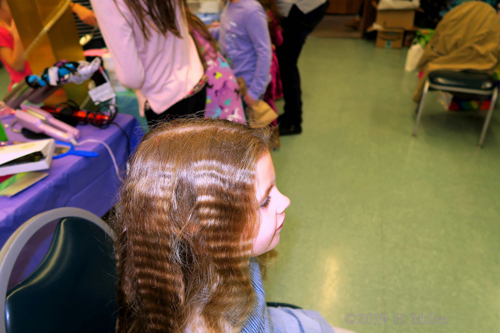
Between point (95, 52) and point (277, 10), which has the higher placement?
point (277, 10)

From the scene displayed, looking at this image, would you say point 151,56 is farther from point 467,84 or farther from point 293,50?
point 467,84

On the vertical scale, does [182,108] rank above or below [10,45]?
below

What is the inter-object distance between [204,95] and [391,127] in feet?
6.10

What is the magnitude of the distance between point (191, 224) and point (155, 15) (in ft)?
2.98

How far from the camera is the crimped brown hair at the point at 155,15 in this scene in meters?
1.10

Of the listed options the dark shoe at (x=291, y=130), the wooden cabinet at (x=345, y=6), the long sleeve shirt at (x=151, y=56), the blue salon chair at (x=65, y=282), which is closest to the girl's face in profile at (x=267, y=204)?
the blue salon chair at (x=65, y=282)

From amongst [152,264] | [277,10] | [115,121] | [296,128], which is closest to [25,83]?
[115,121]

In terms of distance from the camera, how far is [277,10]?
6.97 ft

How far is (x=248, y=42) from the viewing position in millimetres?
1909

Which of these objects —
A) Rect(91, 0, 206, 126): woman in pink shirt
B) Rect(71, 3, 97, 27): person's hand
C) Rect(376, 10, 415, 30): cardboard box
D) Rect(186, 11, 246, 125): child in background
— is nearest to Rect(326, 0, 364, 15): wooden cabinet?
Rect(376, 10, 415, 30): cardboard box

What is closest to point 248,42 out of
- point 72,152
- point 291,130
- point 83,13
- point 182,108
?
point 182,108

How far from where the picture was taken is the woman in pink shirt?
1095 millimetres

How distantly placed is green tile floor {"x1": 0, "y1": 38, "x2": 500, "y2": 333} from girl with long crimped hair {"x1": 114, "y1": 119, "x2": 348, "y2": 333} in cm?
100

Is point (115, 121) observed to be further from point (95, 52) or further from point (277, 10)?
point (277, 10)
